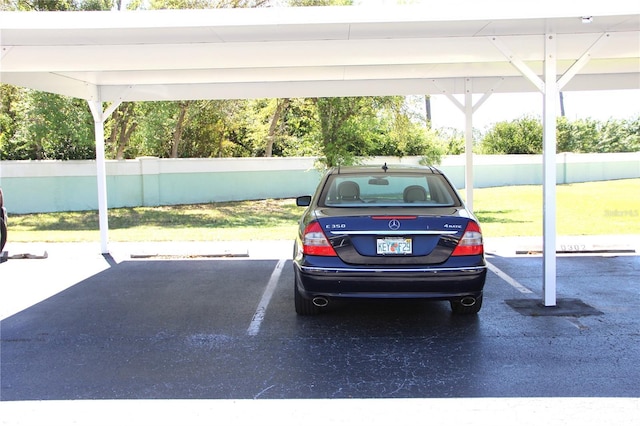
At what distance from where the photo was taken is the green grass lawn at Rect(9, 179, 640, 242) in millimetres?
13898

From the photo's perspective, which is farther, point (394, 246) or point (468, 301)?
point (468, 301)

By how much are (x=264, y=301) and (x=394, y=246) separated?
2.28 metres

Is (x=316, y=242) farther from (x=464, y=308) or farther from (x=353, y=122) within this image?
(x=353, y=122)

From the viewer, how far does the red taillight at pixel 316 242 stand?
5438mm

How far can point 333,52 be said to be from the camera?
7766 mm

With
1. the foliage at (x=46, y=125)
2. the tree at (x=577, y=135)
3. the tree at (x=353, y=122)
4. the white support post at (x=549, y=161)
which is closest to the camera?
Result: the white support post at (x=549, y=161)

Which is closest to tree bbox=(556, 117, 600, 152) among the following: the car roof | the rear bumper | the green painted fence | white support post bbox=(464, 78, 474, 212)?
the green painted fence

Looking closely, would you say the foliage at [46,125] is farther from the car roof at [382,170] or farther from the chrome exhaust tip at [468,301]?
the chrome exhaust tip at [468,301]

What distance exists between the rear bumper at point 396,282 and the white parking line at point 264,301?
0.90m

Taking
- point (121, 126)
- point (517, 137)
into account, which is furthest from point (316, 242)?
point (517, 137)

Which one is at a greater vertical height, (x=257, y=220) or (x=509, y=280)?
(x=257, y=220)

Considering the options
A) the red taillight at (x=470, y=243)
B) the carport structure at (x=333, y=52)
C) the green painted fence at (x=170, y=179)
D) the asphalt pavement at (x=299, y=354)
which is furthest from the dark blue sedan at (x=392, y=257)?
the green painted fence at (x=170, y=179)

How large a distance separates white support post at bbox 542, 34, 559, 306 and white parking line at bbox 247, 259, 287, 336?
3.03 meters

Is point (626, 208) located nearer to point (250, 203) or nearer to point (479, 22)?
point (250, 203)
